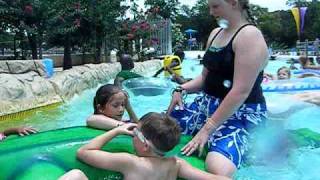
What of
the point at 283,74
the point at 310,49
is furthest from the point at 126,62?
the point at 310,49

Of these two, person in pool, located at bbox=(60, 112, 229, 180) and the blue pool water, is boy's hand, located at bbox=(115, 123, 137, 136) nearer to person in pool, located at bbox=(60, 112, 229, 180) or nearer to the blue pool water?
person in pool, located at bbox=(60, 112, 229, 180)

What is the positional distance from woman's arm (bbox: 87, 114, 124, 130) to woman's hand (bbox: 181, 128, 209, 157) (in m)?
0.38

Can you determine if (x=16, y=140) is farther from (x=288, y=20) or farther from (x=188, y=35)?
(x=288, y=20)

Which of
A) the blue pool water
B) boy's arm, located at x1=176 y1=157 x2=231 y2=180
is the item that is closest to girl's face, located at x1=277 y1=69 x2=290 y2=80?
the blue pool water

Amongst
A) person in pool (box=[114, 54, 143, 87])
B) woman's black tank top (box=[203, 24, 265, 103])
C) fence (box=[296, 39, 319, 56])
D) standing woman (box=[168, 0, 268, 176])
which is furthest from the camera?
fence (box=[296, 39, 319, 56])

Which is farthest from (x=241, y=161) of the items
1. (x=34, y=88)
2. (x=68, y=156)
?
(x=34, y=88)

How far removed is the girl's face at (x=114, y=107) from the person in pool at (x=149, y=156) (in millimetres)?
476

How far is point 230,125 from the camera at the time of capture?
2348mm

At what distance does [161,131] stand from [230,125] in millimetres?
544

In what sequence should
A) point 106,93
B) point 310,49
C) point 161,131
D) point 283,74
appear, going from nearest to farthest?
point 161,131 → point 106,93 → point 283,74 → point 310,49

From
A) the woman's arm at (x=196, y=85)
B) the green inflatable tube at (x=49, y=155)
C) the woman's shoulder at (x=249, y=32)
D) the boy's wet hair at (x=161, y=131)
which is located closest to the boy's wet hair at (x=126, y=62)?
the woman's arm at (x=196, y=85)

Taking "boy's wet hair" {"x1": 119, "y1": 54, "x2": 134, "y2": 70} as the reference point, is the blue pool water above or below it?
below

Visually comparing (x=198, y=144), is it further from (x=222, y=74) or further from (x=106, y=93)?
(x=106, y=93)

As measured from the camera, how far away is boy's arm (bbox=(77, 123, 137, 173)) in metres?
1.99
